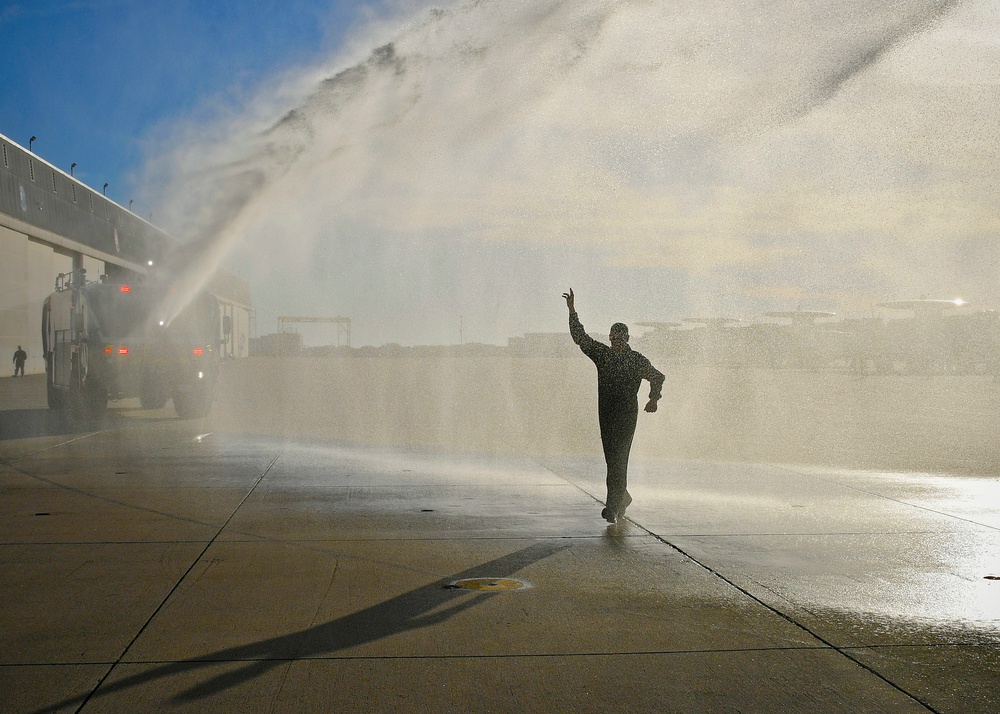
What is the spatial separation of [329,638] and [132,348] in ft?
51.8

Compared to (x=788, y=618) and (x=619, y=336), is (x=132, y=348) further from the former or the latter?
Answer: (x=788, y=618)

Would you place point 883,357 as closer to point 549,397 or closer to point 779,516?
point 549,397

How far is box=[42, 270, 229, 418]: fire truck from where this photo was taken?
1911 cm

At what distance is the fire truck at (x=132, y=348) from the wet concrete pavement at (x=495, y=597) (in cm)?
920

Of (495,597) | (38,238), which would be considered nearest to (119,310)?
(495,597)

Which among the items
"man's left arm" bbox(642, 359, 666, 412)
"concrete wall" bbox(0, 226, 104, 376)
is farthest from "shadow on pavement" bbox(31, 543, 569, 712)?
"concrete wall" bbox(0, 226, 104, 376)

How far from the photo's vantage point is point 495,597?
568cm

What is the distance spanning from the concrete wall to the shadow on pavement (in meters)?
36.7

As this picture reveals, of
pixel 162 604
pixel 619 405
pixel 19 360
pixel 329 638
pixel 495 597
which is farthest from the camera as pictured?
pixel 19 360

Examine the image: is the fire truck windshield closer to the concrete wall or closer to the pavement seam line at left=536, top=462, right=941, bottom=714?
the pavement seam line at left=536, top=462, right=941, bottom=714

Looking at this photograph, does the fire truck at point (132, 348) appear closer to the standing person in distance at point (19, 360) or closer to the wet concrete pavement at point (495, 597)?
the wet concrete pavement at point (495, 597)

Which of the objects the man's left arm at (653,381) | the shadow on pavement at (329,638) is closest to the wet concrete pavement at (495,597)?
the shadow on pavement at (329,638)

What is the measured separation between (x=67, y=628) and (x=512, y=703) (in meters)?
2.49

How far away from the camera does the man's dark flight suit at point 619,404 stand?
8.12 metres
